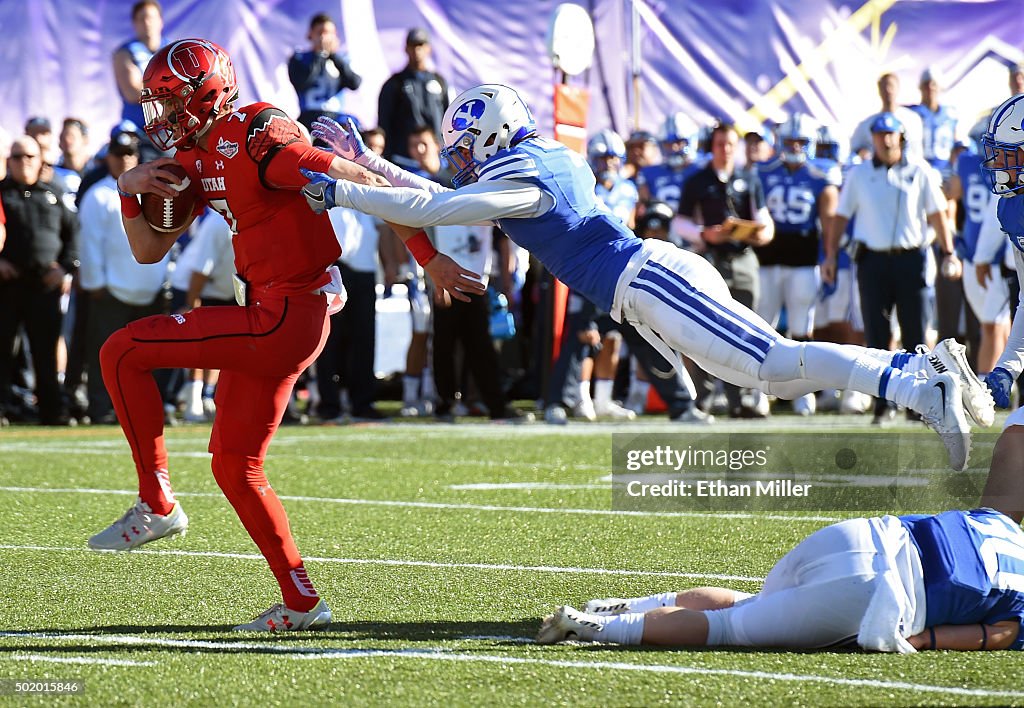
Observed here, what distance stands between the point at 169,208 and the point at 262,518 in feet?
3.65

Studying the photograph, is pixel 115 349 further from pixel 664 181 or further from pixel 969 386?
pixel 664 181

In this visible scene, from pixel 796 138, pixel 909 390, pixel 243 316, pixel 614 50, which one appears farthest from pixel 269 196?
pixel 614 50

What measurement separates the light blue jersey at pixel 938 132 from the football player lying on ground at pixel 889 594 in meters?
11.3

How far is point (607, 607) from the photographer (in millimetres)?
4848

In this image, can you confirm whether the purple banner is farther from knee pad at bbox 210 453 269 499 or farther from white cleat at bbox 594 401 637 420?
knee pad at bbox 210 453 269 499

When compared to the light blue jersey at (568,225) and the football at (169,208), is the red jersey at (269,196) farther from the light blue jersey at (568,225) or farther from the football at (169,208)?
the light blue jersey at (568,225)

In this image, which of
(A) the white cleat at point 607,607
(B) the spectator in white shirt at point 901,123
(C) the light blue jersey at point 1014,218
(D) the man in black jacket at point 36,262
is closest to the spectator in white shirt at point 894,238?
(B) the spectator in white shirt at point 901,123

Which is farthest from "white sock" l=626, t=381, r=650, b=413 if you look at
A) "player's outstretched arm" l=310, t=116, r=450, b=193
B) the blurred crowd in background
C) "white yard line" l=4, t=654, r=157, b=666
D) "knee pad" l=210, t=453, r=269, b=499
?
"white yard line" l=4, t=654, r=157, b=666

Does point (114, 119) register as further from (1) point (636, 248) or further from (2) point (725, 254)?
(1) point (636, 248)

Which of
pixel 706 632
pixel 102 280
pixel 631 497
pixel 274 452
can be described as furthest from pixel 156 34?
pixel 706 632

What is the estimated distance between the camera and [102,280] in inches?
494

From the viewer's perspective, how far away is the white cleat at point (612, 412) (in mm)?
13148

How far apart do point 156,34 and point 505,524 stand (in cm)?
759

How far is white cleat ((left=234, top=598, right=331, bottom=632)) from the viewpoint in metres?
4.99
